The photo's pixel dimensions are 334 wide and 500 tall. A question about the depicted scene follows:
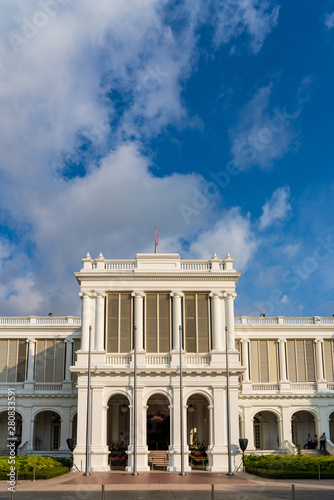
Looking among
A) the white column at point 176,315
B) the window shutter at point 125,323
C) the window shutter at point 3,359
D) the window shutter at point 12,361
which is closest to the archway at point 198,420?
the white column at point 176,315

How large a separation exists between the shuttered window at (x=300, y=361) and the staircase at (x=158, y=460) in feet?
54.5

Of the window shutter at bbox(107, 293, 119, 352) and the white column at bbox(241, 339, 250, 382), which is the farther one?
the white column at bbox(241, 339, 250, 382)

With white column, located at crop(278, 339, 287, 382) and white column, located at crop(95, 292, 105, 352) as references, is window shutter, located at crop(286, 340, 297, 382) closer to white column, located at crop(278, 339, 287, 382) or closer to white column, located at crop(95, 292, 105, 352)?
white column, located at crop(278, 339, 287, 382)

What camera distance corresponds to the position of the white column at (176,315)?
1704 inches

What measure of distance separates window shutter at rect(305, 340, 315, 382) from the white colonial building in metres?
0.10

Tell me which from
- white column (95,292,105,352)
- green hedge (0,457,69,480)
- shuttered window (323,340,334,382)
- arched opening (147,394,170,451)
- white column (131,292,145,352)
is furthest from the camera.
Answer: shuttered window (323,340,334,382)

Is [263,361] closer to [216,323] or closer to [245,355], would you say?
[245,355]

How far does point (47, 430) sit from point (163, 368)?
1993 cm

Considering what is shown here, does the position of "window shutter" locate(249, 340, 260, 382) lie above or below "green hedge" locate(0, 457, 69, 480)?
above

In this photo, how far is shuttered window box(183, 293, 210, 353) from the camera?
43.7 m

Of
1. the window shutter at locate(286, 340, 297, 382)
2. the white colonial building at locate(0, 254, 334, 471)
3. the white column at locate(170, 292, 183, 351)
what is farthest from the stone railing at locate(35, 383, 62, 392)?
the window shutter at locate(286, 340, 297, 382)

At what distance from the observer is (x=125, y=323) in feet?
144

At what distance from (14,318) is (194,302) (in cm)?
2091

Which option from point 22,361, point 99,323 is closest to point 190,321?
point 99,323
